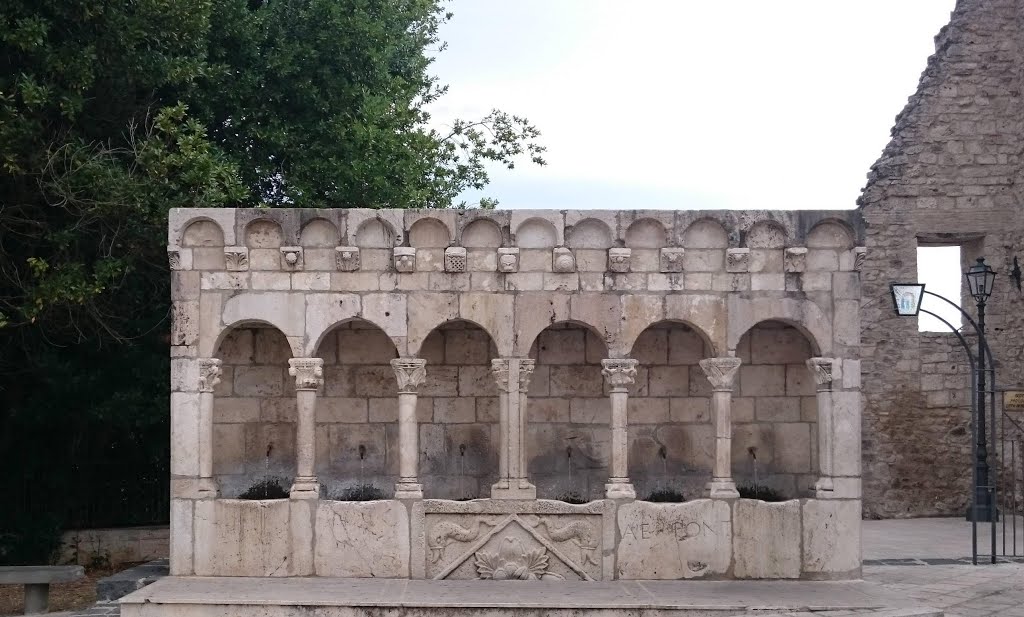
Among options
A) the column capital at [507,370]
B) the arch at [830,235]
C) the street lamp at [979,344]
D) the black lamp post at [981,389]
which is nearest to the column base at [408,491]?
the column capital at [507,370]

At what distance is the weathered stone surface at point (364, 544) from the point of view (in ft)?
37.5

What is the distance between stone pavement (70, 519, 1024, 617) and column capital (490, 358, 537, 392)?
10.4 feet

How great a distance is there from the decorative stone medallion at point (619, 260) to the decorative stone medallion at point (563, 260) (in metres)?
0.39

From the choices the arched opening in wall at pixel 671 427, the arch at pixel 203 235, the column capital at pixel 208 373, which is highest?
the arch at pixel 203 235

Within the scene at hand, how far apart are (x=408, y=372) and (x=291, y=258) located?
1.66 m

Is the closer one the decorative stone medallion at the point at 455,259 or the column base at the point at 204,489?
the column base at the point at 204,489

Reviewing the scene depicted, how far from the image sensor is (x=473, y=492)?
41.9 ft

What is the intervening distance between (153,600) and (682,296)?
Result: 5865 millimetres

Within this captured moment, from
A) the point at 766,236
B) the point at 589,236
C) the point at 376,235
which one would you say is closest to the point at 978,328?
the point at 766,236

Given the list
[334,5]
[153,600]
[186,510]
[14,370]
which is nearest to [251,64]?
[334,5]

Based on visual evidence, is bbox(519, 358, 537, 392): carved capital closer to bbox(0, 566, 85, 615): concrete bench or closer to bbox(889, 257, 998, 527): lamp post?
bbox(889, 257, 998, 527): lamp post

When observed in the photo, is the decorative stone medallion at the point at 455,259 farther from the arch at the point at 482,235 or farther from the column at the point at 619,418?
the column at the point at 619,418

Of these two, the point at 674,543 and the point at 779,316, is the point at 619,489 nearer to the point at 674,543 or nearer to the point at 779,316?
the point at 674,543

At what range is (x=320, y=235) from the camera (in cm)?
1169
